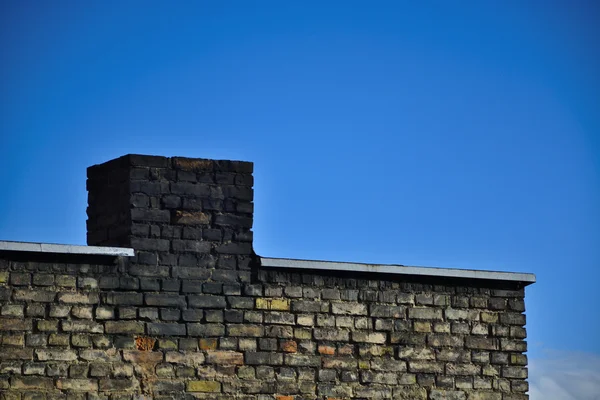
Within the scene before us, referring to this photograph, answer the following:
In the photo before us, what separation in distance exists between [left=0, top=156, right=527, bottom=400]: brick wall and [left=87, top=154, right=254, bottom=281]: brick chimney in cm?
1

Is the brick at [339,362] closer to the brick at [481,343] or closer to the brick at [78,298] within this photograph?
the brick at [481,343]

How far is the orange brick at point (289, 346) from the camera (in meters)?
14.4

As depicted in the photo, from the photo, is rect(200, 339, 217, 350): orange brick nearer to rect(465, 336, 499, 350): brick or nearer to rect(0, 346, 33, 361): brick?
rect(0, 346, 33, 361): brick

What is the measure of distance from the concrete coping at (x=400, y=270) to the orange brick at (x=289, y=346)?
2.56 feet

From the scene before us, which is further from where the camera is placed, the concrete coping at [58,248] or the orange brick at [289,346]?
the orange brick at [289,346]

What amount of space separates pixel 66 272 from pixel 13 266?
521 mm

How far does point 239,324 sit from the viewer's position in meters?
14.2

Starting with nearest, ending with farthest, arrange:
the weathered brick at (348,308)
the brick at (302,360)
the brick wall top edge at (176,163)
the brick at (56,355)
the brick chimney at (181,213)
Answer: the brick at (56,355) < the brick chimney at (181,213) < the brick wall top edge at (176,163) < the brick at (302,360) < the weathered brick at (348,308)


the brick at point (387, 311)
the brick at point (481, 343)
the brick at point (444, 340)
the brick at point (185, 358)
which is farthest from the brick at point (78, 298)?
the brick at point (481, 343)

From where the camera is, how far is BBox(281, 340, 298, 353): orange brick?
14.4 m

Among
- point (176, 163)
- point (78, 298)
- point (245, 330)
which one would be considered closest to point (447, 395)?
point (245, 330)

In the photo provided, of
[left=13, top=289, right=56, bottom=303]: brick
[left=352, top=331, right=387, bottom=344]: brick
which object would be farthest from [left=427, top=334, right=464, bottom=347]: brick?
[left=13, top=289, right=56, bottom=303]: brick

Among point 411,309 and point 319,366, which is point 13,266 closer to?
point 319,366

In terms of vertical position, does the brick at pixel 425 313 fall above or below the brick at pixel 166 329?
above
